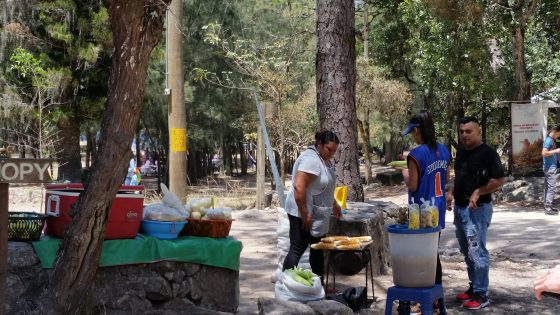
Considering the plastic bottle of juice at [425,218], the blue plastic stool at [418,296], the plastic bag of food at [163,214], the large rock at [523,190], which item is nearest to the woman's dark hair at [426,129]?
the plastic bottle of juice at [425,218]

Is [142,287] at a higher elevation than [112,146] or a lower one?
lower

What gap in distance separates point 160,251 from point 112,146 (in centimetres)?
142

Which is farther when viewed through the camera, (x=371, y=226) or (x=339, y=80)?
(x=339, y=80)

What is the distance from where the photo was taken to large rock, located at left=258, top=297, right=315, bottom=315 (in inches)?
195

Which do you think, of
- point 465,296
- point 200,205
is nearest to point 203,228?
point 200,205

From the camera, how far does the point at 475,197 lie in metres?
6.17

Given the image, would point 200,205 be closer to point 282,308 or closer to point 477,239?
point 282,308

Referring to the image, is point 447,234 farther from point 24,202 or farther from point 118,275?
point 24,202

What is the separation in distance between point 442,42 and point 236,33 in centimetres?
1091

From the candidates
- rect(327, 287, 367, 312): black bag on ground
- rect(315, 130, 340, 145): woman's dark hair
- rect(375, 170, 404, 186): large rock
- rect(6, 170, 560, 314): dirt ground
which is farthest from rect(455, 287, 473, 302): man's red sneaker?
rect(375, 170, 404, 186): large rock

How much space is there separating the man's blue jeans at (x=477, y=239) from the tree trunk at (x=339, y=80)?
104 inches

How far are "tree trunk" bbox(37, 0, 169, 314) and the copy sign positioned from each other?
0.68 metres

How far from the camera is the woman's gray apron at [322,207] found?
6250mm

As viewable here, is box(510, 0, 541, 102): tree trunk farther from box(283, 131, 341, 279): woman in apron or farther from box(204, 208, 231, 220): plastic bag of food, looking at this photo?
box(204, 208, 231, 220): plastic bag of food
